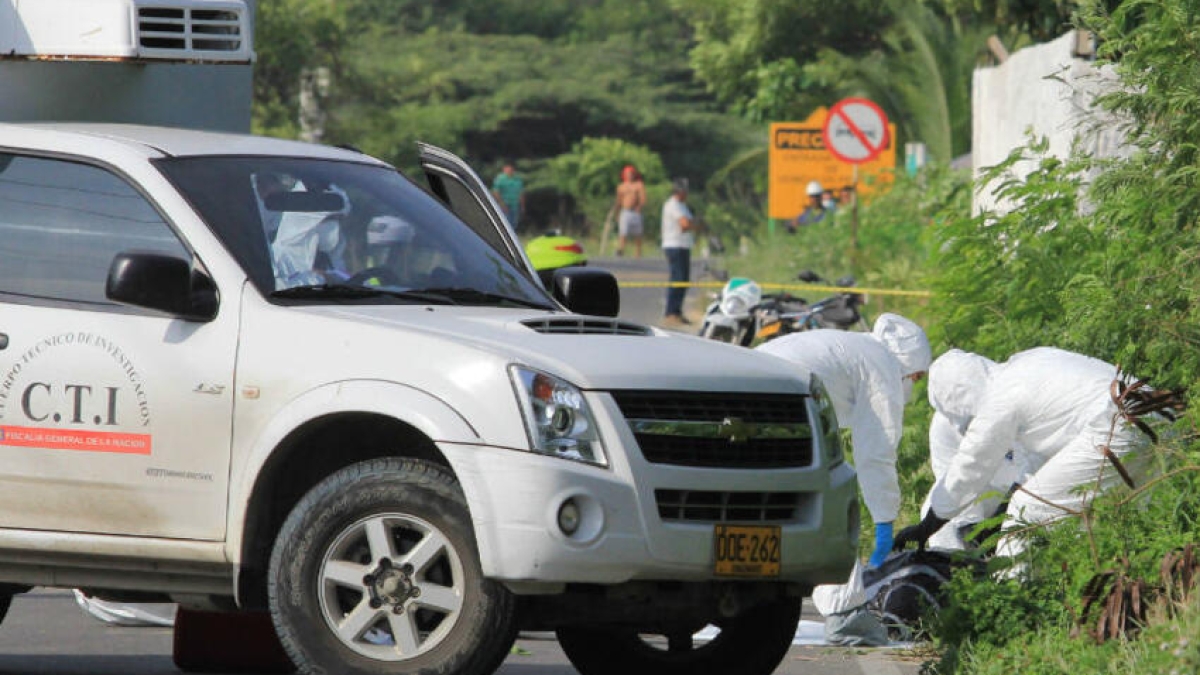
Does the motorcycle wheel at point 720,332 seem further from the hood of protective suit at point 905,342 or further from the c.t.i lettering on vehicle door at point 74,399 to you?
the c.t.i lettering on vehicle door at point 74,399

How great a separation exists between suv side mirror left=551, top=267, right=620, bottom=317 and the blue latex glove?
262cm

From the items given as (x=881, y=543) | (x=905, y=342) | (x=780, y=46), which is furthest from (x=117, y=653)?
(x=780, y=46)

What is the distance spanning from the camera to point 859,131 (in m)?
25.7

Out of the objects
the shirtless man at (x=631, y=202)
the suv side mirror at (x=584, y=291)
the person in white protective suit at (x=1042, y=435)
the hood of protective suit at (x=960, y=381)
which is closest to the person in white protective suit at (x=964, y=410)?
the hood of protective suit at (x=960, y=381)

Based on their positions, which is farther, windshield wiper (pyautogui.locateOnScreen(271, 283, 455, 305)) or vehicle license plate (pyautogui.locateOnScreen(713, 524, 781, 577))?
windshield wiper (pyautogui.locateOnScreen(271, 283, 455, 305))

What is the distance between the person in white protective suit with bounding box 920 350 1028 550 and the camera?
10.8 metres

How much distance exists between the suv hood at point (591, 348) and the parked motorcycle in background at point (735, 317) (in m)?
10.5

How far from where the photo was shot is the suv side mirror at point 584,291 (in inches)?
357

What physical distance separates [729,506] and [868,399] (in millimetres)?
4060

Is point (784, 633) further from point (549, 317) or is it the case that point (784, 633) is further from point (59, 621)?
point (59, 621)

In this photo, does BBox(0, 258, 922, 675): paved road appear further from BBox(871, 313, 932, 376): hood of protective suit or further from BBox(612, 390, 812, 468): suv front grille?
BBox(612, 390, 812, 468): suv front grille

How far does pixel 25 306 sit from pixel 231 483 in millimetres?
987

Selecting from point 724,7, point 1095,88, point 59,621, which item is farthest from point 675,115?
point 59,621

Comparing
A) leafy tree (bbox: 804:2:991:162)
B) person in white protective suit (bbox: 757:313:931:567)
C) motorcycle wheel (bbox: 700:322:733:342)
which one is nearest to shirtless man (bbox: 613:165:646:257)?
leafy tree (bbox: 804:2:991:162)
